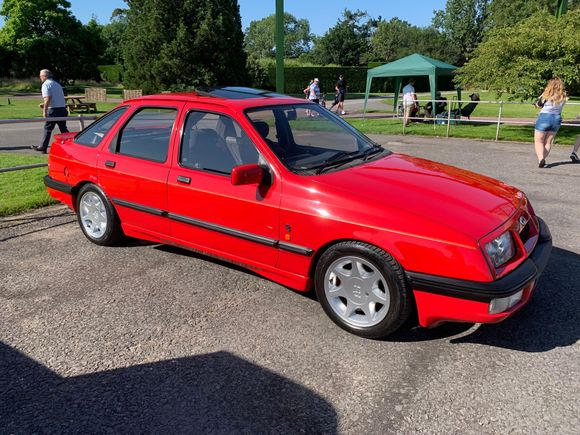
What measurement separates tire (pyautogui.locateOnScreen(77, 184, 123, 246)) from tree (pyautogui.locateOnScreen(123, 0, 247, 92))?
2013 cm

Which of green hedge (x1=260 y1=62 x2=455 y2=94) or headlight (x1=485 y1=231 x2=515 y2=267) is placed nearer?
headlight (x1=485 y1=231 x2=515 y2=267)

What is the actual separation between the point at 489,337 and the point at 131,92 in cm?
2274

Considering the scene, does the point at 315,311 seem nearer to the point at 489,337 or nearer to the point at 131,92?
the point at 489,337

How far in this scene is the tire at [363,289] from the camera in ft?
9.96

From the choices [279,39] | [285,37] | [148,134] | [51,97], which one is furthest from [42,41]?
[285,37]

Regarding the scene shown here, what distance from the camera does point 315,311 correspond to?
368 centimetres

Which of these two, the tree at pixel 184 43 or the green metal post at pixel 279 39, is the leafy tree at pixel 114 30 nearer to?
the tree at pixel 184 43

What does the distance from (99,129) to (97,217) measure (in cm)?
91

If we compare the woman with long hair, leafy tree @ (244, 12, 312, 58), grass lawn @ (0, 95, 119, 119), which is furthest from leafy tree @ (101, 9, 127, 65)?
the woman with long hair

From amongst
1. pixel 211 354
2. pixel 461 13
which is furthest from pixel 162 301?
pixel 461 13

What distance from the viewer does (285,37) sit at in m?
128

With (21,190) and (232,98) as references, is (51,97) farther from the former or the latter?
(232,98)

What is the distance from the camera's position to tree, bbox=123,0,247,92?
23.8m

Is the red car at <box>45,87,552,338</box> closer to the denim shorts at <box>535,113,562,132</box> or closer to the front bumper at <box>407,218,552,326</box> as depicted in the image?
the front bumper at <box>407,218,552,326</box>
